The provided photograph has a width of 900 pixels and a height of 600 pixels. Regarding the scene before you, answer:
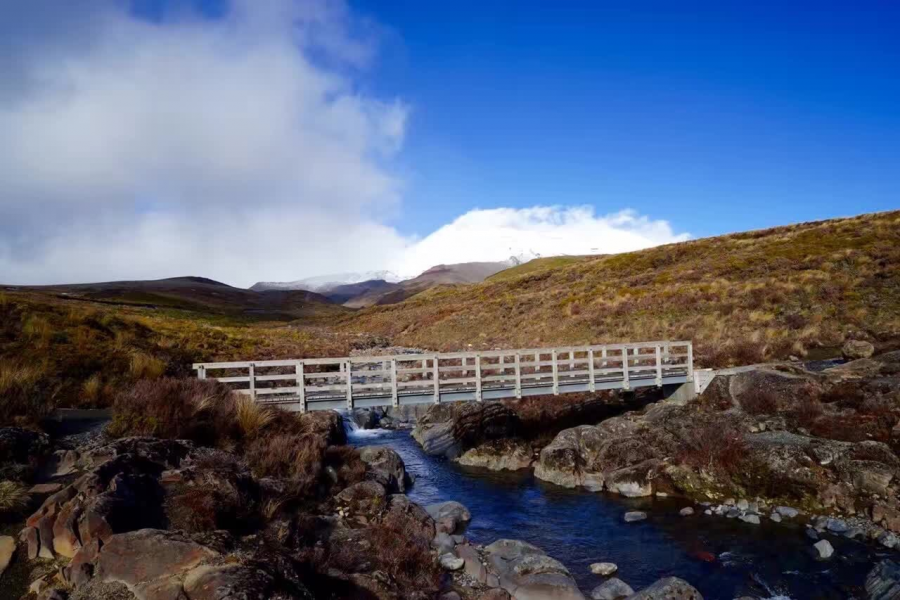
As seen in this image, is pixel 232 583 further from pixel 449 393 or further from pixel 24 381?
pixel 449 393

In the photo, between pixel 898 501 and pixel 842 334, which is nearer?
pixel 898 501

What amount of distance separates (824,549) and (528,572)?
6.37 m

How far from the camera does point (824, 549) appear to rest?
10797 millimetres

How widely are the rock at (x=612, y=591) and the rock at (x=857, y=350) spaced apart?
17.7 metres

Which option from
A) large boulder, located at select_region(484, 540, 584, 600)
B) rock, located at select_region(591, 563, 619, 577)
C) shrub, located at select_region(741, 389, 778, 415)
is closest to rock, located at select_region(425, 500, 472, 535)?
large boulder, located at select_region(484, 540, 584, 600)

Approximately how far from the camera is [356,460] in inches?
568

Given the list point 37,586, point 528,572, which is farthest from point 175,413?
point 528,572

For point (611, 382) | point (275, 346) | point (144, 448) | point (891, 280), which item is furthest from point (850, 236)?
point (144, 448)

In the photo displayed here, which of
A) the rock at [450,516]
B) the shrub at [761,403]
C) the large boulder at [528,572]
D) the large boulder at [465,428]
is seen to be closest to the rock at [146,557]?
the large boulder at [528,572]

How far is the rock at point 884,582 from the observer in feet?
29.2

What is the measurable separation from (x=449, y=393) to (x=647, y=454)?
22.1 feet

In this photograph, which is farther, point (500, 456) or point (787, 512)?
point (500, 456)

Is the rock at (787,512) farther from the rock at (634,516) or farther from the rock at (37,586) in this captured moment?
the rock at (37,586)

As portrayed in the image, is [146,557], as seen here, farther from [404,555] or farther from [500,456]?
[500,456]
